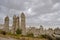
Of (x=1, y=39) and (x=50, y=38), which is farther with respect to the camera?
(x=50, y=38)

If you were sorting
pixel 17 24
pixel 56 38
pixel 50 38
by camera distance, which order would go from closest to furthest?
1. pixel 56 38
2. pixel 50 38
3. pixel 17 24

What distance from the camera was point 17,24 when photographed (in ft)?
655

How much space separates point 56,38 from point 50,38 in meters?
2.25

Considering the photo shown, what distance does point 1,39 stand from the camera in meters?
16.6

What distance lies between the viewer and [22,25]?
199875mm

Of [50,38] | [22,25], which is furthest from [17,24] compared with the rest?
[50,38]

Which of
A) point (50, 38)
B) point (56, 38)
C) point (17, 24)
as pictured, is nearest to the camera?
point (56, 38)

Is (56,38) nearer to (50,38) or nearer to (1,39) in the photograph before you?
(50,38)

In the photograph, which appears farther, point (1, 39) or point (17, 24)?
point (17, 24)

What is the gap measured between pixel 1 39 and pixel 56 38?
6.75m

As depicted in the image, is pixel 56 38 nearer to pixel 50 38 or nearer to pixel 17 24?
pixel 50 38

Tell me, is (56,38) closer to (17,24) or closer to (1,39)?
(1,39)

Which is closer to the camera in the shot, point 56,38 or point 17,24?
point 56,38

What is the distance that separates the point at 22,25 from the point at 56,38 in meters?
185
